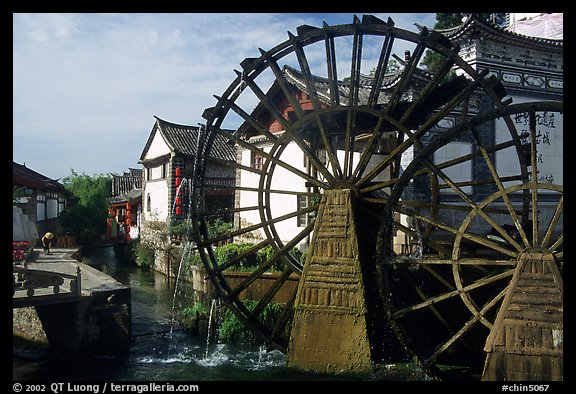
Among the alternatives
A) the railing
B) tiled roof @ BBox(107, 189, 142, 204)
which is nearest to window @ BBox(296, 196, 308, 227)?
the railing

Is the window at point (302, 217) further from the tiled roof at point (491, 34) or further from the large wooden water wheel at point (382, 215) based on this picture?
the tiled roof at point (491, 34)

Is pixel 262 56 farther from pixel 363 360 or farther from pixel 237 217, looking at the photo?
pixel 237 217

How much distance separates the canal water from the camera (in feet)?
28.1

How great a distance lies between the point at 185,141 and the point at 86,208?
7926mm

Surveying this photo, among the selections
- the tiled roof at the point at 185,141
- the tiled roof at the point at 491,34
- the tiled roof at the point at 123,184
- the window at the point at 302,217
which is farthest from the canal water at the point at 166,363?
the tiled roof at the point at 123,184

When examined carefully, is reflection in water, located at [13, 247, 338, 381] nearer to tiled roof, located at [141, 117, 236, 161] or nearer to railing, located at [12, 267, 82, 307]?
railing, located at [12, 267, 82, 307]

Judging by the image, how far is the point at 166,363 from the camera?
9.28 meters

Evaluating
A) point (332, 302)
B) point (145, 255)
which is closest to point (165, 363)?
point (332, 302)

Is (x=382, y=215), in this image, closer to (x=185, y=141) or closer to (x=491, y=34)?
(x=491, y=34)

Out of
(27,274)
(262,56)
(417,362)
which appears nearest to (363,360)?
(417,362)

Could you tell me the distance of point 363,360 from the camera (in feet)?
23.8

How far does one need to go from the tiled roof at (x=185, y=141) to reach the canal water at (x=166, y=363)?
11.1 meters

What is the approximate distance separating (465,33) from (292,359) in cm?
920
